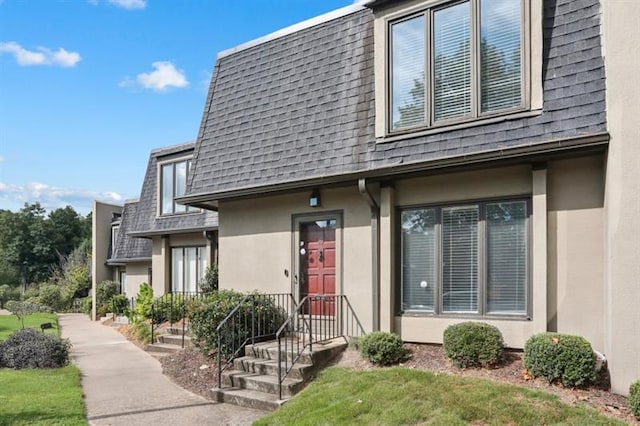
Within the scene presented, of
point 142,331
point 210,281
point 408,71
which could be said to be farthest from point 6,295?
point 408,71

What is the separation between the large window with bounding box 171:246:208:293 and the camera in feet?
50.4

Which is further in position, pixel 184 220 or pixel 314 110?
pixel 184 220

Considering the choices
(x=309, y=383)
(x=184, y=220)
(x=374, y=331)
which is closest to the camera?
(x=309, y=383)

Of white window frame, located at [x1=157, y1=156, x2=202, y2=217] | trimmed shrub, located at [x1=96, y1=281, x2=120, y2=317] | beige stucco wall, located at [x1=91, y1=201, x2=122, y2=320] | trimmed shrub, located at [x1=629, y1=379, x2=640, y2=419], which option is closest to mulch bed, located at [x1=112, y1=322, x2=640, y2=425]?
trimmed shrub, located at [x1=629, y1=379, x2=640, y2=419]

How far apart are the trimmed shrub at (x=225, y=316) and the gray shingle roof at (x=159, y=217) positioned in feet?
16.7

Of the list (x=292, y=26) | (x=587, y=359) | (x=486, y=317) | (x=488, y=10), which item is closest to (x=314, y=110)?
(x=292, y=26)

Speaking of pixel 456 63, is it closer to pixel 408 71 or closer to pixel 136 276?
pixel 408 71

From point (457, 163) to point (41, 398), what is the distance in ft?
23.2

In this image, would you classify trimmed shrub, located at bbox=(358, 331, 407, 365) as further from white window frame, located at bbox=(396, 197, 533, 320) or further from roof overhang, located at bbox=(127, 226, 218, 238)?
roof overhang, located at bbox=(127, 226, 218, 238)

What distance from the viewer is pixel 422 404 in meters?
5.52

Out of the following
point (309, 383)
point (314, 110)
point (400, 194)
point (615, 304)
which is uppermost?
point (314, 110)

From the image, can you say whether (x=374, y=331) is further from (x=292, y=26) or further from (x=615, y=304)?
(x=292, y=26)

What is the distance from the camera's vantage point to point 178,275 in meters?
16.1

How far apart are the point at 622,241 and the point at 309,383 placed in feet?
15.1
